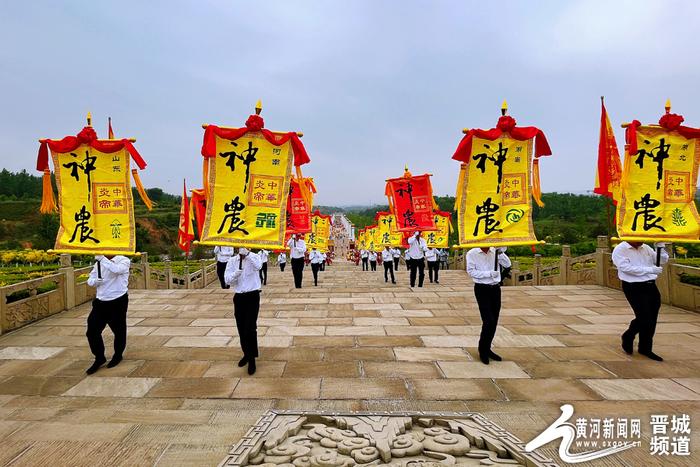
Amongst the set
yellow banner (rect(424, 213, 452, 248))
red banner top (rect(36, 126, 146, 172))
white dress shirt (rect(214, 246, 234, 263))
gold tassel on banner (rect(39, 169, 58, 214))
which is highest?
red banner top (rect(36, 126, 146, 172))

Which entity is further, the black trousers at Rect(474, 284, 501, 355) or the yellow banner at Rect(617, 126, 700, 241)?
the yellow banner at Rect(617, 126, 700, 241)

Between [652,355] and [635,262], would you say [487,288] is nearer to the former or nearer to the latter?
[635,262]

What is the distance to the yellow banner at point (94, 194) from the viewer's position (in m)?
4.93

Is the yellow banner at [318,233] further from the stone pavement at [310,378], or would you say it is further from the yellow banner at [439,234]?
the stone pavement at [310,378]

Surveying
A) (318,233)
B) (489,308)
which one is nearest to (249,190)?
(489,308)

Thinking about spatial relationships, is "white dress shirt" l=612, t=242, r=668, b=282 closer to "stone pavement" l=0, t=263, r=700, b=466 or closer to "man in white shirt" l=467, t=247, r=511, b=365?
"stone pavement" l=0, t=263, r=700, b=466

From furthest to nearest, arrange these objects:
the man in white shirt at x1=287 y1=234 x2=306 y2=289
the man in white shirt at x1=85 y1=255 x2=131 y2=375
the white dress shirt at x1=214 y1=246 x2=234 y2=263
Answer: the man in white shirt at x1=287 y1=234 x2=306 y2=289
the white dress shirt at x1=214 y1=246 x2=234 y2=263
the man in white shirt at x1=85 y1=255 x2=131 y2=375

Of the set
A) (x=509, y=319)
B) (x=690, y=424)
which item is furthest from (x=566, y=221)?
(x=690, y=424)

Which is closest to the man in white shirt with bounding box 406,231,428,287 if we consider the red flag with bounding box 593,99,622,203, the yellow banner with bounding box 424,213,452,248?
the yellow banner with bounding box 424,213,452,248

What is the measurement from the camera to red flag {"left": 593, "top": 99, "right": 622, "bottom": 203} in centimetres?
536

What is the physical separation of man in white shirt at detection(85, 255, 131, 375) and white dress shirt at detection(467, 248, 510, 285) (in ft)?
13.4

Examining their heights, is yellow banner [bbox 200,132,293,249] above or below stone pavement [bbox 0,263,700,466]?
above

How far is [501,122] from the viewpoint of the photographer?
197 inches

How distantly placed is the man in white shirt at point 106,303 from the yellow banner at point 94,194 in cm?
37
